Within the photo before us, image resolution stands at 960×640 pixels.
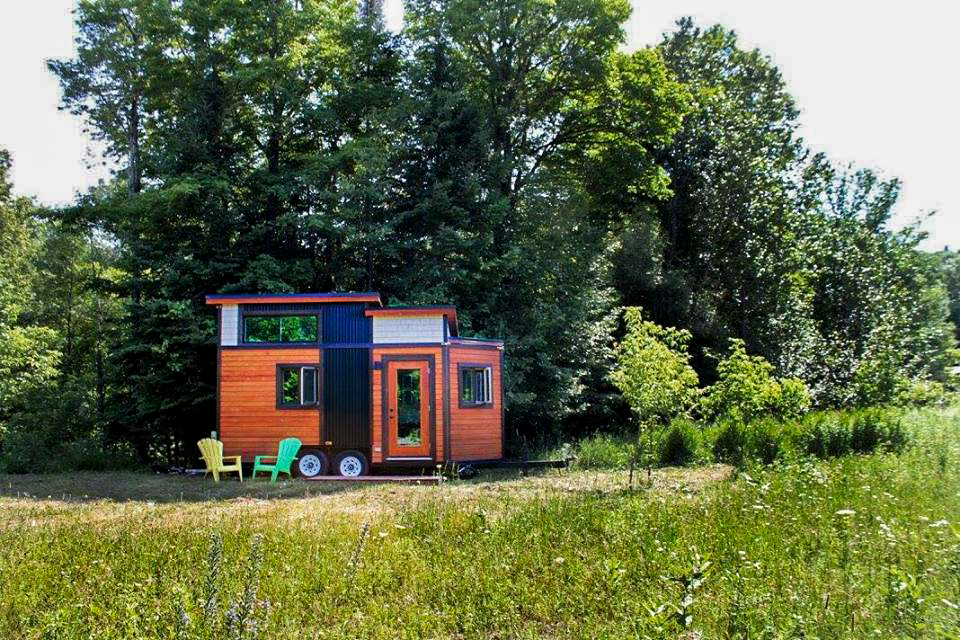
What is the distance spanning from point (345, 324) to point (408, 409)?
205cm

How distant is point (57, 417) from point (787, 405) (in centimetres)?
1779

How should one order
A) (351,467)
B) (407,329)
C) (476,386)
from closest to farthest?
(407,329)
(351,467)
(476,386)

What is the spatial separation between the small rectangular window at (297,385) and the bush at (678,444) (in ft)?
22.2

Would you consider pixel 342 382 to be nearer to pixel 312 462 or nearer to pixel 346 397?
pixel 346 397

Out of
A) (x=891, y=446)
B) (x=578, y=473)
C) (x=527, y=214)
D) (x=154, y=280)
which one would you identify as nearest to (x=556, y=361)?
(x=527, y=214)

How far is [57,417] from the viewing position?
64.6ft

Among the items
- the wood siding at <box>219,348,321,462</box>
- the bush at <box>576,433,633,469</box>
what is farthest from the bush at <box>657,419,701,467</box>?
the wood siding at <box>219,348,321,462</box>

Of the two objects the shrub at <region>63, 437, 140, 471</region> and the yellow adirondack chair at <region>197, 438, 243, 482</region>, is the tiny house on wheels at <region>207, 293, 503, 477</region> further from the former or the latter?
the shrub at <region>63, 437, 140, 471</region>

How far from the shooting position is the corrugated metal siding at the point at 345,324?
14.6 m

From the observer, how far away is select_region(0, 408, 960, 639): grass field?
4219 millimetres

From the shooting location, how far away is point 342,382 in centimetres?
1458

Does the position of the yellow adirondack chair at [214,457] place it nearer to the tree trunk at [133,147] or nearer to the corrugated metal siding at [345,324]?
the corrugated metal siding at [345,324]

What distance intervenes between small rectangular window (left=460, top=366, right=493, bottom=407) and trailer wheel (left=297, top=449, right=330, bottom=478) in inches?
112

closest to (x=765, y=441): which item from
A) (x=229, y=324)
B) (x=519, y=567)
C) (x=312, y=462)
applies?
(x=312, y=462)
